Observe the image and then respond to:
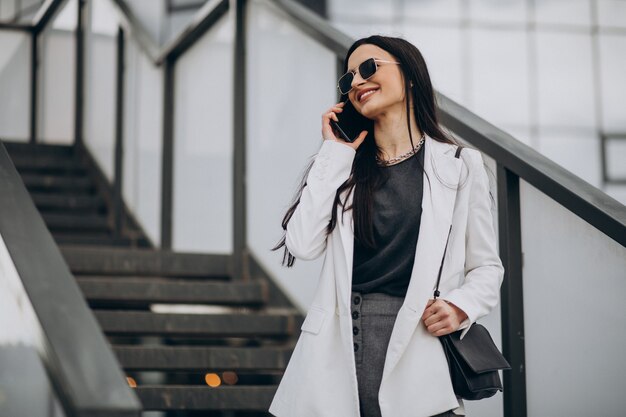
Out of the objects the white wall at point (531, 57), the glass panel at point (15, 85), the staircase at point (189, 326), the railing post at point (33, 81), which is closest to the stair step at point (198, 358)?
the staircase at point (189, 326)

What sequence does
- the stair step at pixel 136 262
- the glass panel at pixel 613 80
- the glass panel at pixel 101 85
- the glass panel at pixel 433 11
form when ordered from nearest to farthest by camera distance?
the stair step at pixel 136 262 → the glass panel at pixel 101 85 → the glass panel at pixel 433 11 → the glass panel at pixel 613 80

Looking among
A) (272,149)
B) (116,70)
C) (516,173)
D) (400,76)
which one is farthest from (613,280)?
(116,70)

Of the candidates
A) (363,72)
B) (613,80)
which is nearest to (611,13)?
(613,80)

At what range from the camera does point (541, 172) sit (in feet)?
11.8

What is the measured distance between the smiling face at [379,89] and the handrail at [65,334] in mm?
882

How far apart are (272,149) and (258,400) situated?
1.68 metres

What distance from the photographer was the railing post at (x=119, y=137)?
327 inches

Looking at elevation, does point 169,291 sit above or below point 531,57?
below

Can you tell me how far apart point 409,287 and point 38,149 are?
846cm

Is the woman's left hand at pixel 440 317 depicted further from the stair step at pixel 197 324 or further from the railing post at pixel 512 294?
the stair step at pixel 197 324

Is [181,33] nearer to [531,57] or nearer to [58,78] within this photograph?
[58,78]

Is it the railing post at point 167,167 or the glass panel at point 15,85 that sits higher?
the glass panel at point 15,85

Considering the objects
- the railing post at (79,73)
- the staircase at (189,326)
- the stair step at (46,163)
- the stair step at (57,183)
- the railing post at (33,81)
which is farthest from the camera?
the railing post at (33,81)

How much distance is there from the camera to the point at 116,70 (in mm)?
8891
